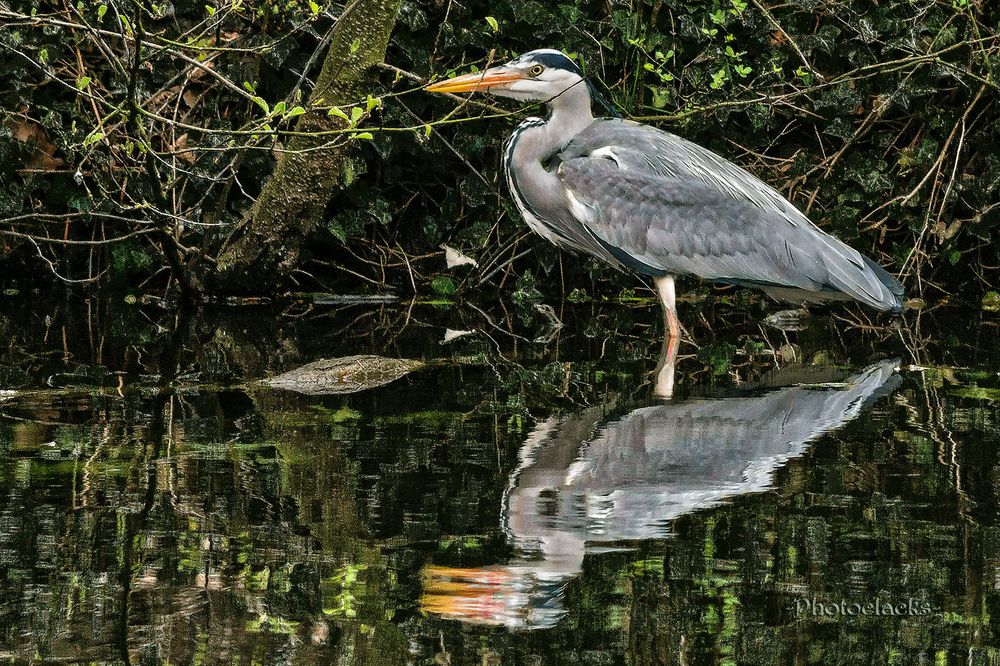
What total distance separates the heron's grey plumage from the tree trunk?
1.00 meters

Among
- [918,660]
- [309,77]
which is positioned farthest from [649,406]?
[309,77]

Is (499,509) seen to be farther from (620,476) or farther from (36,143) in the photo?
(36,143)

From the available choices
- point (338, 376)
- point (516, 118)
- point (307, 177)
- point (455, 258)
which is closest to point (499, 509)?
point (338, 376)

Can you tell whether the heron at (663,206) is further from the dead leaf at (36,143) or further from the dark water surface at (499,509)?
the dead leaf at (36,143)

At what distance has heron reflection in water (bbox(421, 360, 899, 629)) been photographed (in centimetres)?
301

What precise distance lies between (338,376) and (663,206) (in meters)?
2.37

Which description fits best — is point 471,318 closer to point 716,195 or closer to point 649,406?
point 716,195

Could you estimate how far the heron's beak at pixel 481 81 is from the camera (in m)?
7.39

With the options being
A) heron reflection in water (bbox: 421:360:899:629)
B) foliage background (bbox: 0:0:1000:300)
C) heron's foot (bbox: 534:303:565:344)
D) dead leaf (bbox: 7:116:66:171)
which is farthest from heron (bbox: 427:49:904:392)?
dead leaf (bbox: 7:116:66:171)

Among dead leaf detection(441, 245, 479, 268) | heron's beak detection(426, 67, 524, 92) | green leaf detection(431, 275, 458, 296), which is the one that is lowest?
green leaf detection(431, 275, 458, 296)

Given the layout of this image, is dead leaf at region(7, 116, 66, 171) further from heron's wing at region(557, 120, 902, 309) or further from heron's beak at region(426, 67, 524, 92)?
heron's wing at region(557, 120, 902, 309)

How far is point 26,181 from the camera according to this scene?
344 inches

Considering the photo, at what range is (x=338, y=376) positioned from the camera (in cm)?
574

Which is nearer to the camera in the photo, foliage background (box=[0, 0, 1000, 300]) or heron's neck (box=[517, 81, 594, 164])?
heron's neck (box=[517, 81, 594, 164])
